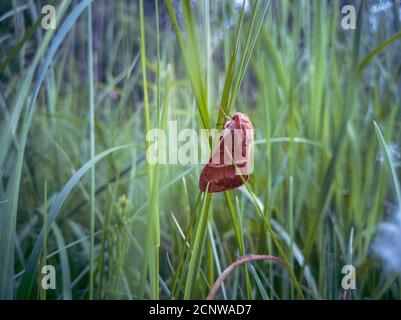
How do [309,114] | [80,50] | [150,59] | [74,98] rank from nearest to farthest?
[309,114] < [150,59] < [74,98] < [80,50]

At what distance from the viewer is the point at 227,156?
0.37 m

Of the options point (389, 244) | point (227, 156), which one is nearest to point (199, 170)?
point (227, 156)

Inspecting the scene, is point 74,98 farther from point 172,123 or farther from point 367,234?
point 367,234

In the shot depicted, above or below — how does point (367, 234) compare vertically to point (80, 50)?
below

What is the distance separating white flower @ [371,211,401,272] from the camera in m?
0.49

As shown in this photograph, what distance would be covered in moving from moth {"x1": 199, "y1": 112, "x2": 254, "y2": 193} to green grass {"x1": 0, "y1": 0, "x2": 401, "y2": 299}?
11mm

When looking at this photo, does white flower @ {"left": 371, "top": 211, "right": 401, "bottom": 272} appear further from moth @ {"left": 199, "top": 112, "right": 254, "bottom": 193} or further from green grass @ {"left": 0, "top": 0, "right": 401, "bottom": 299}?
moth @ {"left": 199, "top": 112, "right": 254, "bottom": 193}

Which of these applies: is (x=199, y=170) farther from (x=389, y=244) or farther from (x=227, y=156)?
(x=389, y=244)

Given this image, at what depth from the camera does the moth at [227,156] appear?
0.36 meters

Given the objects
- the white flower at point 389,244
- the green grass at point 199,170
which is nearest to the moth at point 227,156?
the green grass at point 199,170

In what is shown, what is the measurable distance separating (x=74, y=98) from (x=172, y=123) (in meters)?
0.59

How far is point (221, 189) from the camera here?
370 millimetres
